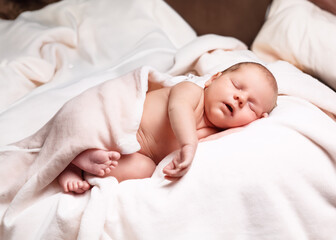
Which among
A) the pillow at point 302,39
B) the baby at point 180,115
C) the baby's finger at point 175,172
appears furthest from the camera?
the pillow at point 302,39

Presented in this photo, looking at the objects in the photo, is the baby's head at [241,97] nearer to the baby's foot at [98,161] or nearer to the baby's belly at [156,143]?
the baby's belly at [156,143]

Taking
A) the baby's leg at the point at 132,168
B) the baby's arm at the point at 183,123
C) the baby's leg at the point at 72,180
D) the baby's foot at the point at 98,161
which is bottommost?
the baby's leg at the point at 72,180

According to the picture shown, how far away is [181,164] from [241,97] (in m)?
0.28

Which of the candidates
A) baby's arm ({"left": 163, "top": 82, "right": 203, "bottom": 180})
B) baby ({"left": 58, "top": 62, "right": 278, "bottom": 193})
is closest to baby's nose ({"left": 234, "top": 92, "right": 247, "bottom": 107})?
baby ({"left": 58, "top": 62, "right": 278, "bottom": 193})

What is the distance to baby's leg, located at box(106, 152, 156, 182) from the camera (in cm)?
101

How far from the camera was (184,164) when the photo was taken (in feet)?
2.86

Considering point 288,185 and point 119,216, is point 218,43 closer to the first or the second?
point 288,185

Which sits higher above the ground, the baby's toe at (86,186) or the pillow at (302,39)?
the pillow at (302,39)

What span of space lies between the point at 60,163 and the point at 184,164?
0.33 metres

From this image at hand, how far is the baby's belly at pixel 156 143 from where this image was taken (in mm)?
1064

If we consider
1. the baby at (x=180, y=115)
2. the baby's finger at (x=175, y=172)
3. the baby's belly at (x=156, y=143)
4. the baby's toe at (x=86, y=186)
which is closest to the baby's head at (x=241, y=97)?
the baby at (x=180, y=115)

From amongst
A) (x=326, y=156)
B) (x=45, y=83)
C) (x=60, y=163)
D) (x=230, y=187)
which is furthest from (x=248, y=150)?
(x=45, y=83)

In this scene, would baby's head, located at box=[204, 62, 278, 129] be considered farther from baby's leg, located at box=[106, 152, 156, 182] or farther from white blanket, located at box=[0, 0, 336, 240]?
baby's leg, located at box=[106, 152, 156, 182]

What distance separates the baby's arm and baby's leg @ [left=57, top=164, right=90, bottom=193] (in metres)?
0.22
